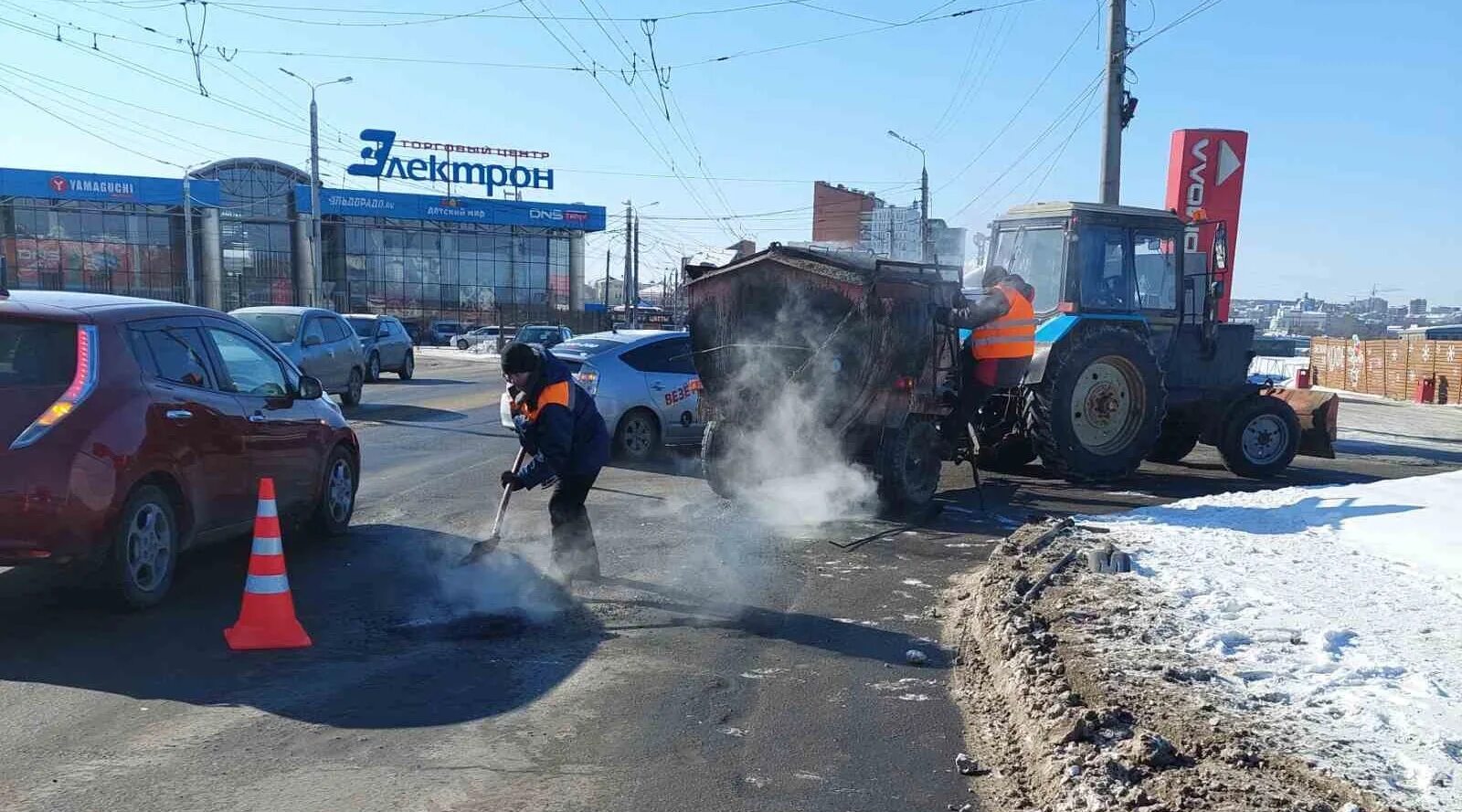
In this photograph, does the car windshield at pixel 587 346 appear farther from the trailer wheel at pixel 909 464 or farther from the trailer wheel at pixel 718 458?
the trailer wheel at pixel 909 464

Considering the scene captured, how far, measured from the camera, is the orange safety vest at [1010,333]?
408 inches

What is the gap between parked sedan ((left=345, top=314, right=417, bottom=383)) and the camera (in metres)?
25.8

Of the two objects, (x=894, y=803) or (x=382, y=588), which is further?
(x=382, y=588)

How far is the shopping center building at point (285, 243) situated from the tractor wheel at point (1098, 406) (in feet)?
157

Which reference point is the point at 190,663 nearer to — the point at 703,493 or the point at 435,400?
the point at 703,493

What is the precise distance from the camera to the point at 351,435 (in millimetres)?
8742

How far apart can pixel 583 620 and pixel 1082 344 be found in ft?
23.1

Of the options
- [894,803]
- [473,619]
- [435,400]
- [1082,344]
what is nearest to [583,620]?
[473,619]

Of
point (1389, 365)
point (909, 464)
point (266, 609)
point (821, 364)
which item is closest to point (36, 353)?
point (266, 609)

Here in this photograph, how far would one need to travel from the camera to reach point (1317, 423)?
14.1 meters

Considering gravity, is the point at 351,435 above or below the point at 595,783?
above

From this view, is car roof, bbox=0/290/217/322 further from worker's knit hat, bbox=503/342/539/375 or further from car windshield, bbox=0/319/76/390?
worker's knit hat, bbox=503/342/539/375

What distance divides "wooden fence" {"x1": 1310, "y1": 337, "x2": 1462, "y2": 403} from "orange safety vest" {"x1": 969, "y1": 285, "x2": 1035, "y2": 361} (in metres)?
25.0

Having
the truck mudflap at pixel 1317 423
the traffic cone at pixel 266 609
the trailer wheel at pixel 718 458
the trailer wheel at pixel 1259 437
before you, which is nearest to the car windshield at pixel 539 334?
the truck mudflap at pixel 1317 423
